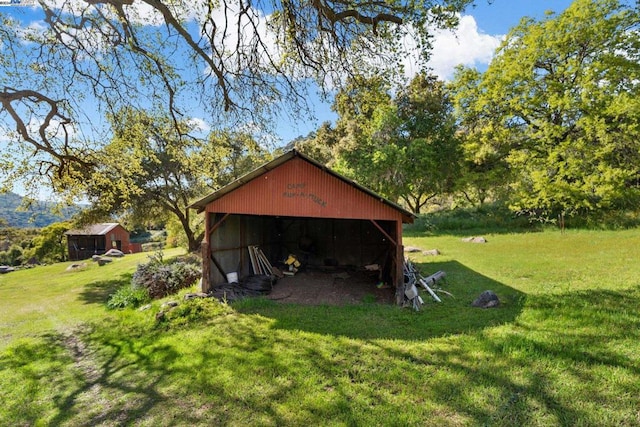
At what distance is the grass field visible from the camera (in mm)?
3871

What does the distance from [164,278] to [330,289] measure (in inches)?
213

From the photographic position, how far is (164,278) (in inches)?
411

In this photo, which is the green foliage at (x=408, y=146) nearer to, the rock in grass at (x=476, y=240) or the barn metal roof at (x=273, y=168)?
the rock in grass at (x=476, y=240)

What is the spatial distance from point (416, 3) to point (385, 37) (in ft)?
3.14

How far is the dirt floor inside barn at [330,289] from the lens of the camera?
28.8ft

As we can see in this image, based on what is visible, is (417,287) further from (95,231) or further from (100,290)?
(95,231)

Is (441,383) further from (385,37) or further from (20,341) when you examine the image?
(20,341)

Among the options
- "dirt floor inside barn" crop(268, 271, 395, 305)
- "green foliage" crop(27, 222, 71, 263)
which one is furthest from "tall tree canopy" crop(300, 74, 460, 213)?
"green foliage" crop(27, 222, 71, 263)

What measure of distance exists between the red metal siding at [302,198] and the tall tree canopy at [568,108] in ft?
42.7

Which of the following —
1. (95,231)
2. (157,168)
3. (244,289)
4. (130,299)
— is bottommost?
(130,299)

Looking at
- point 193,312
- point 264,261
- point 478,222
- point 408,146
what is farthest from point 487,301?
point 408,146

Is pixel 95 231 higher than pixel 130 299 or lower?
higher

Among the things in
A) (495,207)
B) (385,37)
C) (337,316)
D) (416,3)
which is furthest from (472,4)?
(495,207)

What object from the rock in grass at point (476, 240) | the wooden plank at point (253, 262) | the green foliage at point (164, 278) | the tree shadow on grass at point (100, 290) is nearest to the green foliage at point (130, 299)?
the green foliage at point (164, 278)
